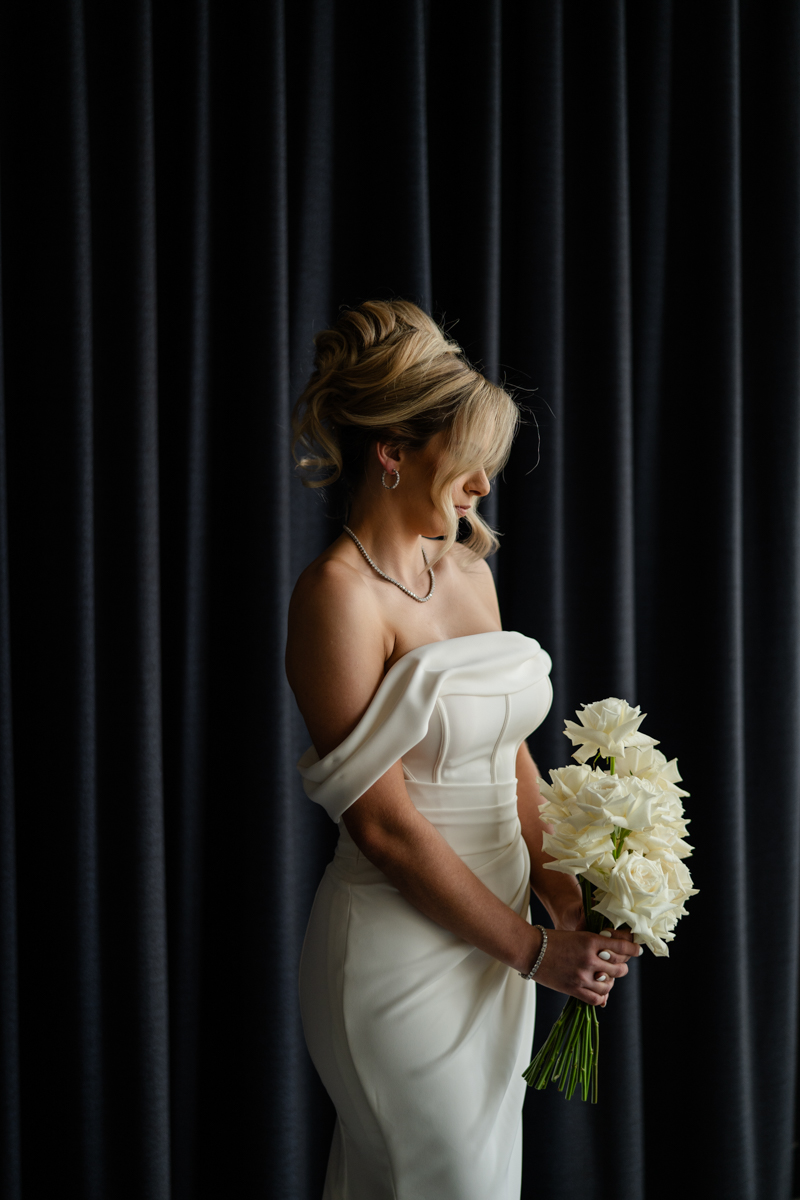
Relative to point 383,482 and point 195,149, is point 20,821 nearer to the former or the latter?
point 383,482

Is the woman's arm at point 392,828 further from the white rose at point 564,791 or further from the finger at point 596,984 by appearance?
the white rose at point 564,791

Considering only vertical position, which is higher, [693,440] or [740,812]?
[693,440]

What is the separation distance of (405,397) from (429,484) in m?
0.13

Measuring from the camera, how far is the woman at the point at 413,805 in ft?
4.13

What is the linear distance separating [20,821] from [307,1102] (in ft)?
3.02

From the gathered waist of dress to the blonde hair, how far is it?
0.38 meters

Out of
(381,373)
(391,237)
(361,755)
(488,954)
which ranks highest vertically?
(391,237)

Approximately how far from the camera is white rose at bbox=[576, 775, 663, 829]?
1.15 metres

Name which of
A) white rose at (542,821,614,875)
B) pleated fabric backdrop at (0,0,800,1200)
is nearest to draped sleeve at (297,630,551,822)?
white rose at (542,821,614,875)

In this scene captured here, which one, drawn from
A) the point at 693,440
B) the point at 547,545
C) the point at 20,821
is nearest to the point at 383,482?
the point at 547,545

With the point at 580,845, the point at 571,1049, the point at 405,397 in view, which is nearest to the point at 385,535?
the point at 405,397

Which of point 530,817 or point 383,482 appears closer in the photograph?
point 383,482

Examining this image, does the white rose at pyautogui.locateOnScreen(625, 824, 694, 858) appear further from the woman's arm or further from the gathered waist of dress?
the gathered waist of dress

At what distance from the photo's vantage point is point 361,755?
4.08 feet
